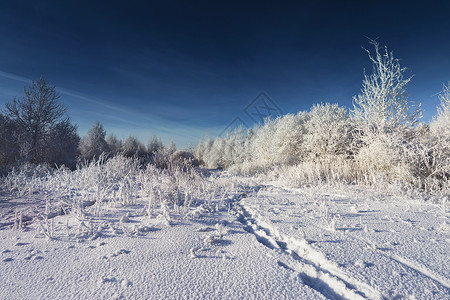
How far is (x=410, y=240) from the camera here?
1875mm

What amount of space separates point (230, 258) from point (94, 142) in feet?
68.0

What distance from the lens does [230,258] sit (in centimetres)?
162

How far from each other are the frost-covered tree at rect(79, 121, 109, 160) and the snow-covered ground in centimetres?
1687

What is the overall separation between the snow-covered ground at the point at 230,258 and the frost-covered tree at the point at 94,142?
16.9 m

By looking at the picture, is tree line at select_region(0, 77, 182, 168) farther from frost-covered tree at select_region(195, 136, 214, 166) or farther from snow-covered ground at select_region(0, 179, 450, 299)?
frost-covered tree at select_region(195, 136, 214, 166)

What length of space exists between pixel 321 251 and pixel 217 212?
5.73ft

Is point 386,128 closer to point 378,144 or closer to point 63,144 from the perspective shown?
point 378,144

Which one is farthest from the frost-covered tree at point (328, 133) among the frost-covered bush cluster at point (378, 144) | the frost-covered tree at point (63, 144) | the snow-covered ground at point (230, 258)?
the frost-covered tree at point (63, 144)

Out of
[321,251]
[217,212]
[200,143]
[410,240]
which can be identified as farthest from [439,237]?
[200,143]

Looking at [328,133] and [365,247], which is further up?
[328,133]

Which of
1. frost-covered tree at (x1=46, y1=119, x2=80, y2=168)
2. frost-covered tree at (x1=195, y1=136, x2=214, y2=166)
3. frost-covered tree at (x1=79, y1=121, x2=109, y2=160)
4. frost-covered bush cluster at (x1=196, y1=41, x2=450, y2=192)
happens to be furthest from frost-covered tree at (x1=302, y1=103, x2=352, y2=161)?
frost-covered tree at (x1=195, y1=136, x2=214, y2=166)

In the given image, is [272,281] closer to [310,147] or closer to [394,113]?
[394,113]

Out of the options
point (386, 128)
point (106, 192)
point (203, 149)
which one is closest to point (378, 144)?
point (386, 128)

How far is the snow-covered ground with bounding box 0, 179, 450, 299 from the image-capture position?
4.03ft
